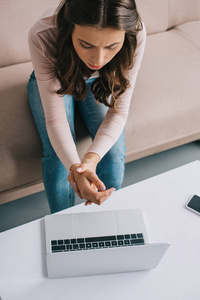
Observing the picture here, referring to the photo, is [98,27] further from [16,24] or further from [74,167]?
[16,24]

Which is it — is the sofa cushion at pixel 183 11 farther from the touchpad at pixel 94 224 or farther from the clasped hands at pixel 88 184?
the touchpad at pixel 94 224

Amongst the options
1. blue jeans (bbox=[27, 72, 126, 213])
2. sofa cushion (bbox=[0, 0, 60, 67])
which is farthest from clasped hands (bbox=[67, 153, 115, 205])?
sofa cushion (bbox=[0, 0, 60, 67])

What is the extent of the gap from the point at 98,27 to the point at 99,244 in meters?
0.55

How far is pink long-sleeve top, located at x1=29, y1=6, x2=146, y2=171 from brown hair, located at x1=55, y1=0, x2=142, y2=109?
3 centimetres

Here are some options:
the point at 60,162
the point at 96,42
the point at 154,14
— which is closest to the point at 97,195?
the point at 60,162

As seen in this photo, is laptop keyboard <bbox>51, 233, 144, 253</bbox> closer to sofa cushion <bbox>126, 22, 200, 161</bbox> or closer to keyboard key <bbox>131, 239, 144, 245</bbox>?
keyboard key <bbox>131, 239, 144, 245</bbox>

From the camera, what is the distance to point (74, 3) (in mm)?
781

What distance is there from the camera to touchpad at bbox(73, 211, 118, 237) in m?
0.88

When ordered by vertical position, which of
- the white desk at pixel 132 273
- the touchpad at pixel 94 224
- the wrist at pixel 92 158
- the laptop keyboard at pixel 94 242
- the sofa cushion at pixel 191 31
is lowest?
the white desk at pixel 132 273

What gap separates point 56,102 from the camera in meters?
1.04

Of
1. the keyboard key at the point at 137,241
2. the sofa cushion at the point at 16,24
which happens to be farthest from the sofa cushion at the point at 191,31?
the keyboard key at the point at 137,241

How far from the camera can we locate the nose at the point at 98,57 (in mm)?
834

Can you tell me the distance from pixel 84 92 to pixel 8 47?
1.67 ft

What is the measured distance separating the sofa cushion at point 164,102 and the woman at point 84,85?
0.75 feet
